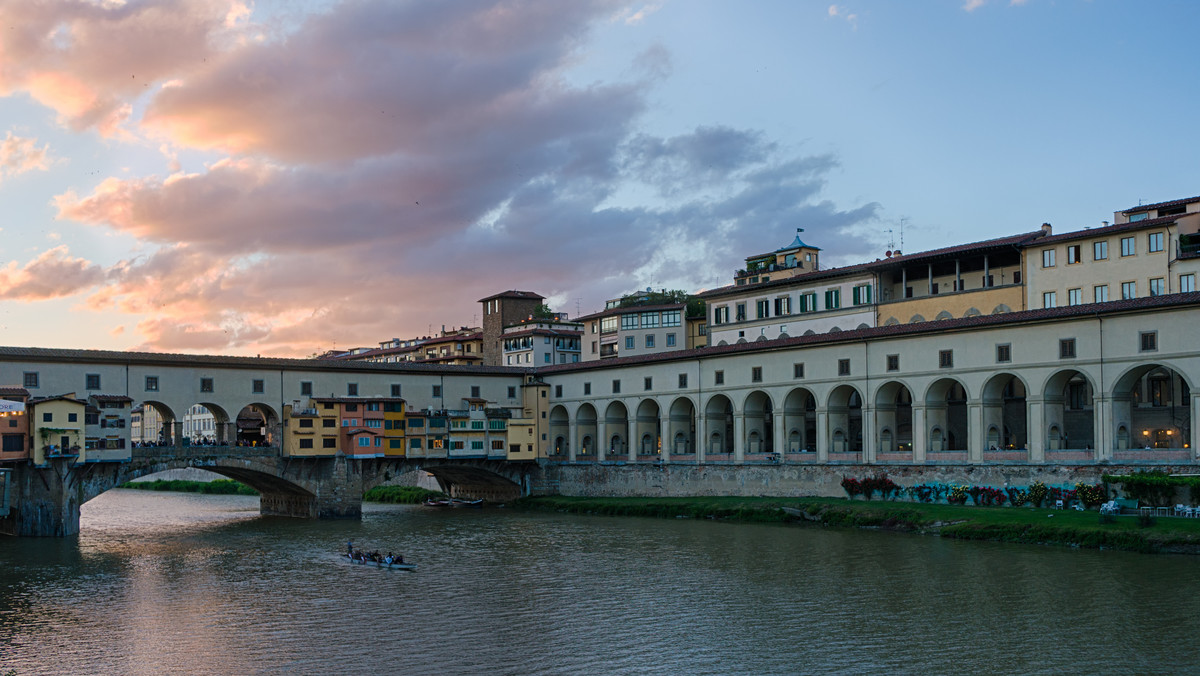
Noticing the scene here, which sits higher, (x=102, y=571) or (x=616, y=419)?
(x=616, y=419)

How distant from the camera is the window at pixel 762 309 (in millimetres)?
93125

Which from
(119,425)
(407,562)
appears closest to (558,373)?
(119,425)

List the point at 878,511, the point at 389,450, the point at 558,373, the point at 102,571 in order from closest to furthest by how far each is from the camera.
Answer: the point at 102,571, the point at 878,511, the point at 389,450, the point at 558,373

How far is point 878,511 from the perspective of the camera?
201ft

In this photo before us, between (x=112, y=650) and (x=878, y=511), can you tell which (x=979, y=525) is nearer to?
(x=878, y=511)

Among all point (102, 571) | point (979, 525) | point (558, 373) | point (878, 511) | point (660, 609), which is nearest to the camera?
point (660, 609)

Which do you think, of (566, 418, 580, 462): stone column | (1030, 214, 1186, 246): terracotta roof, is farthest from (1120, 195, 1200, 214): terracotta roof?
(566, 418, 580, 462): stone column

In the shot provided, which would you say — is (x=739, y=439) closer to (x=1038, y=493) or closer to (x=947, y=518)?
(x=947, y=518)

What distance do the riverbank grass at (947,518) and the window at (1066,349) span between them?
8.81 metres

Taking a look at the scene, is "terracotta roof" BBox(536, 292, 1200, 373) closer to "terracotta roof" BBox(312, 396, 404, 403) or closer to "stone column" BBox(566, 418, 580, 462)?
"stone column" BBox(566, 418, 580, 462)

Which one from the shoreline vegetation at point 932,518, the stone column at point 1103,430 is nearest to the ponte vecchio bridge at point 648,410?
the stone column at point 1103,430

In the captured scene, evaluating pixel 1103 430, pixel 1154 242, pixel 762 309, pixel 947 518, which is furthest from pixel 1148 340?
pixel 762 309

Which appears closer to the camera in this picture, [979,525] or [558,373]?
[979,525]

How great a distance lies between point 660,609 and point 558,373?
56218 mm
